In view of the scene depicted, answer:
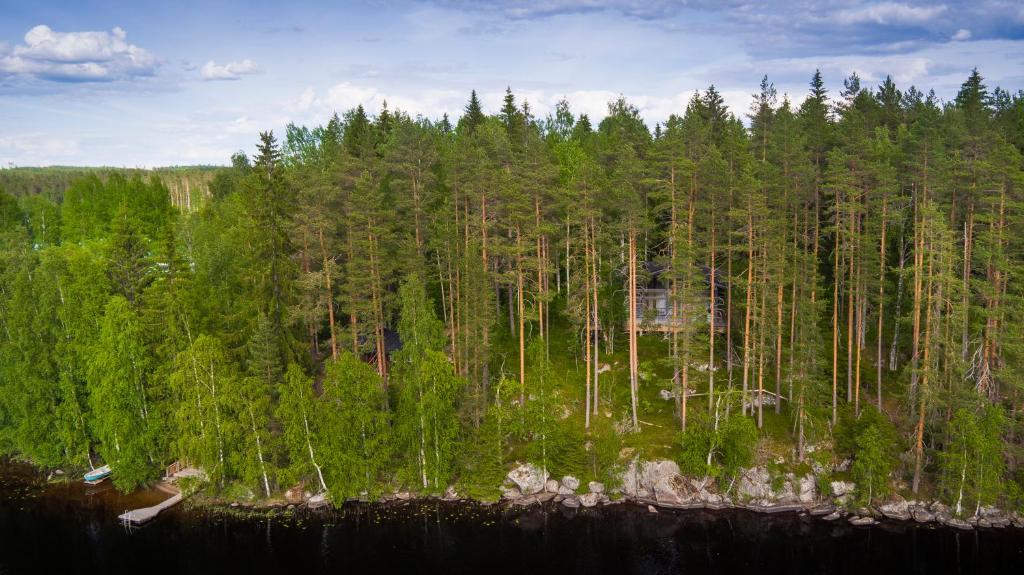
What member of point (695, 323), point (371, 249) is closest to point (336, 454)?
point (371, 249)

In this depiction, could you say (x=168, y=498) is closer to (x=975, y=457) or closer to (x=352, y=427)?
(x=352, y=427)

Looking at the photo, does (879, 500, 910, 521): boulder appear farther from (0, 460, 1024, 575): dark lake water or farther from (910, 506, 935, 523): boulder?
(0, 460, 1024, 575): dark lake water

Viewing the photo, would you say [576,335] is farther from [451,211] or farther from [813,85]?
[813,85]

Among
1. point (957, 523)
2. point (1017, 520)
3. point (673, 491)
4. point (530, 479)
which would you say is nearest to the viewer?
point (1017, 520)

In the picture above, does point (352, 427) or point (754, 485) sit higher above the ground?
point (352, 427)

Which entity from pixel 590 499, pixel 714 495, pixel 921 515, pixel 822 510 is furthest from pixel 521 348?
pixel 921 515

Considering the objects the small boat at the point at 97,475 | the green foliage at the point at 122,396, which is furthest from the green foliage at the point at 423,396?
the small boat at the point at 97,475
